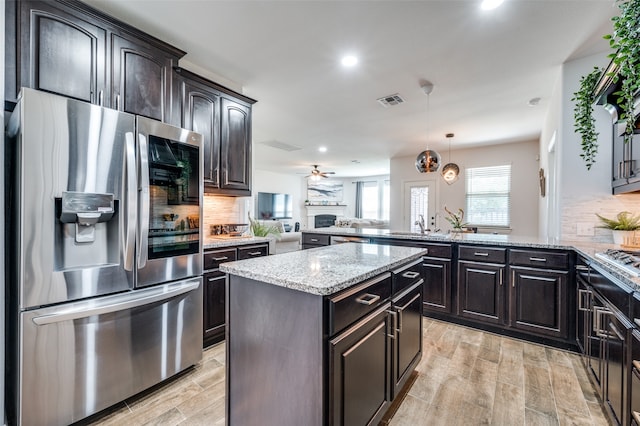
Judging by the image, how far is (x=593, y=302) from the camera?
1.95 meters

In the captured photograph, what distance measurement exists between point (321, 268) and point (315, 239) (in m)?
2.75

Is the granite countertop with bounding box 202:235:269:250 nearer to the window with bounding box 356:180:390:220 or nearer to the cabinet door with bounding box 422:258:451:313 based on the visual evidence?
the cabinet door with bounding box 422:258:451:313

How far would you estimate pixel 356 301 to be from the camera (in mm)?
1303

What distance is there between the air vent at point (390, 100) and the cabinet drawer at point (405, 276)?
8.00 feet

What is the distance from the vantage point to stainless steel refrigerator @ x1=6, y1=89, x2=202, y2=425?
147 centimetres

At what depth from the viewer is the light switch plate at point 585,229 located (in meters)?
2.79

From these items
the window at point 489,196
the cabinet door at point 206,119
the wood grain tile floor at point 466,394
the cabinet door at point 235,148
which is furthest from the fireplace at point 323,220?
the wood grain tile floor at point 466,394

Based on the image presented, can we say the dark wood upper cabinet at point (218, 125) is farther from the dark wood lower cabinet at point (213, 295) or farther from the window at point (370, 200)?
the window at point (370, 200)

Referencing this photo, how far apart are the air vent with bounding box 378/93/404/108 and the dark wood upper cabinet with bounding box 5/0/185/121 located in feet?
7.99

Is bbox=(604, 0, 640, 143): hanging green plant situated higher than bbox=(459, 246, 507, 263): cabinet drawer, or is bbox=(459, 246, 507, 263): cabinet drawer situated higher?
bbox=(604, 0, 640, 143): hanging green plant

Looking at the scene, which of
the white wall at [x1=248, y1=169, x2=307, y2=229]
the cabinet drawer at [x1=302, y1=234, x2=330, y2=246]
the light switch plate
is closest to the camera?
the light switch plate

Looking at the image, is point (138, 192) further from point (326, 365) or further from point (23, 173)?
point (326, 365)

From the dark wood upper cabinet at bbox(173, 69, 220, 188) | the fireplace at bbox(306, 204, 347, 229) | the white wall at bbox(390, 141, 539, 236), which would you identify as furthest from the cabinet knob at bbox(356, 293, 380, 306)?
the fireplace at bbox(306, 204, 347, 229)

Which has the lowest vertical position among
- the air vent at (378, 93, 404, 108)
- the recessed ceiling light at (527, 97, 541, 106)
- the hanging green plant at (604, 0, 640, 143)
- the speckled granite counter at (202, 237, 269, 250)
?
the speckled granite counter at (202, 237, 269, 250)
